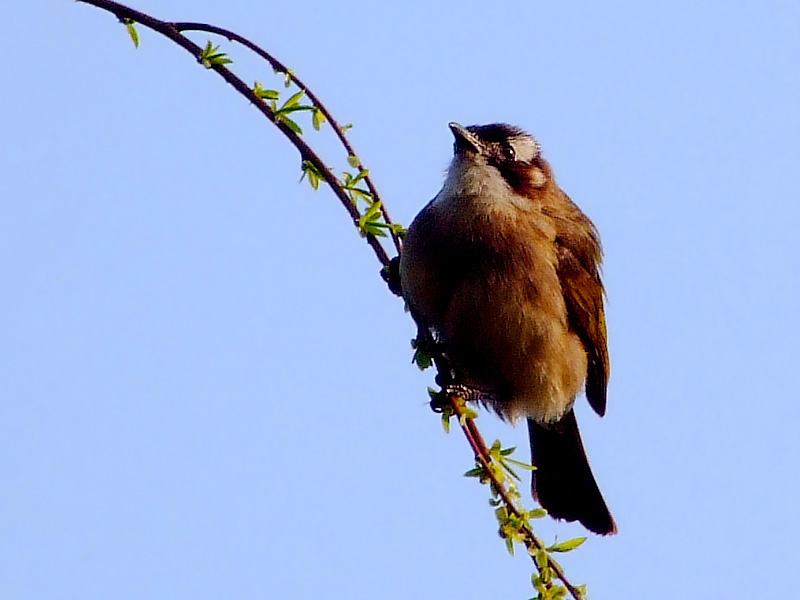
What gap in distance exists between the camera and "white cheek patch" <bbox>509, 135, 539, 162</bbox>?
253 inches

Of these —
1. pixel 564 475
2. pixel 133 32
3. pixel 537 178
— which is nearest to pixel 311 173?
pixel 133 32

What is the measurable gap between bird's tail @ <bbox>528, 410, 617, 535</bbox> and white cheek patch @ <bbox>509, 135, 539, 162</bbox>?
58.3 inches

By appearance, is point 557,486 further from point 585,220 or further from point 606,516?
point 585,220

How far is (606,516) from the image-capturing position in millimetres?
6809

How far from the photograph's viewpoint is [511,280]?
18.9 ft

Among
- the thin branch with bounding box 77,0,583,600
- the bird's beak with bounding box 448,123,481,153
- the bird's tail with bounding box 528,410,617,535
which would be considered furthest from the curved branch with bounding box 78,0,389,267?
the bird's tail with bounding box 528,410,617,535

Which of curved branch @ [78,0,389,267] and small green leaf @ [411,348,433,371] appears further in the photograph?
small green leaf @ [411,348,433,371]

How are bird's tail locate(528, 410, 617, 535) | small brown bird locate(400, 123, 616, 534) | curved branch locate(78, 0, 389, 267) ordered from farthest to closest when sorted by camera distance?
bird's tail locate(528, 410, 617, 535) → small brown bird locate(400, 123, 616, 534) → curved branch locate(78, 0, 389, 267)

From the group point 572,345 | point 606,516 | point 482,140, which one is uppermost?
point 482,140

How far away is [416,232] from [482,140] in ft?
2.56

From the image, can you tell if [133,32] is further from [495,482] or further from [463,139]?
[463,139]

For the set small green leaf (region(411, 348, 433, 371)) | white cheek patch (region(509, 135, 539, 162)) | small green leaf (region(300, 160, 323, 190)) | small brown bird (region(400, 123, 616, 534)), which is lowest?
small green leaf (region(411, 348, 433, 371))

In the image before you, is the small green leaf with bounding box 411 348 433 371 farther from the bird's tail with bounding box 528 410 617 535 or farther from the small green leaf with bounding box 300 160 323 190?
the bird's tail with bounding box 528 410 617 535

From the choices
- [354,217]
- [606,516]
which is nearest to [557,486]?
[606,516]
